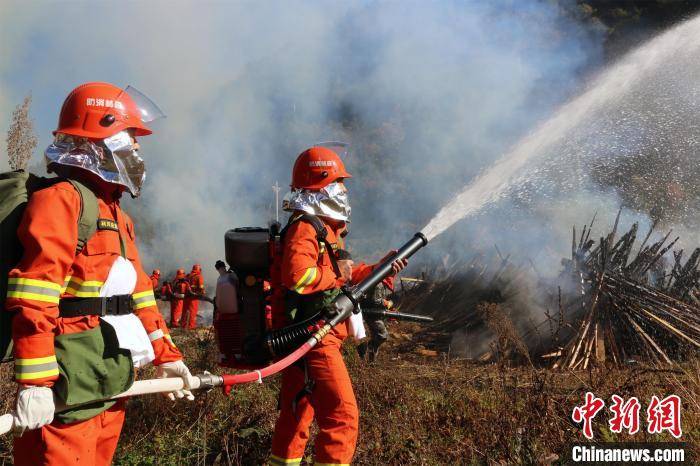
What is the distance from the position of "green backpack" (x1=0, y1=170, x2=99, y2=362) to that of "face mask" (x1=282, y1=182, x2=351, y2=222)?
5.11 feet

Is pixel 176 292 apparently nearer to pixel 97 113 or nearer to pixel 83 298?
pixel 97 113

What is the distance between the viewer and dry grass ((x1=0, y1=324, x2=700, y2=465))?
3494mm

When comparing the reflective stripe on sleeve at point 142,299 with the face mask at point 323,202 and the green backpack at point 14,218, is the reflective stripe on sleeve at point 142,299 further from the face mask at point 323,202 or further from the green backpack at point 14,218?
the face mask at point 323,202

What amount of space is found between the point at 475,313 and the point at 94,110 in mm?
7448

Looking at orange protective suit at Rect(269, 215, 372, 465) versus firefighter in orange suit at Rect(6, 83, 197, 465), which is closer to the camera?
firefighter in orange suit at Rect(6, 83, 197, 465)

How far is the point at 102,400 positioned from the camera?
7.41 feet

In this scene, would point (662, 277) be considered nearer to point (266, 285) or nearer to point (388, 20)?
point (266, 285)

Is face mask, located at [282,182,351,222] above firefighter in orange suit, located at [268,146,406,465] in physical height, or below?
above

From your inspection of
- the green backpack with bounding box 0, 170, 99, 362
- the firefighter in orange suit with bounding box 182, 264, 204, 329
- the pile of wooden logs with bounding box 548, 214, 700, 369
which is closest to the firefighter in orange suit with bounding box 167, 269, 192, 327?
the firefighter in orange suit with bounding box 182, 264, 204, 329

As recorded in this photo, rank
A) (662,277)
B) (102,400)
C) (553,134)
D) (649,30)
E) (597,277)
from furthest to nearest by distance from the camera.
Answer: (649,30), (553,134), (662,277), (597,277), (102,400)

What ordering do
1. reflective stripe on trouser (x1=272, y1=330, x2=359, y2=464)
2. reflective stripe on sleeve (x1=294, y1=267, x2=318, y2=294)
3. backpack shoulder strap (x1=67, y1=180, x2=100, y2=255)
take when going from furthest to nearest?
reflective stripe on sleeve (x1=294, y1=267, x2=318, y2=294)
reflective stripe on trouser (x1=272, y1=330, x2=359, y2=464)
backpack shoulder strap (x1=67, y1=180, x2=100, y2=255)

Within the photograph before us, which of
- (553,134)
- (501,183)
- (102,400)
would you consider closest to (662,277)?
(501,183)

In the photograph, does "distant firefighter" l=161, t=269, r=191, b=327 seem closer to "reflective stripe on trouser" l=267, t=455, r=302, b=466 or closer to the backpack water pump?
the backpack water pump

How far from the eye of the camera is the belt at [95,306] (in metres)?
2.21
